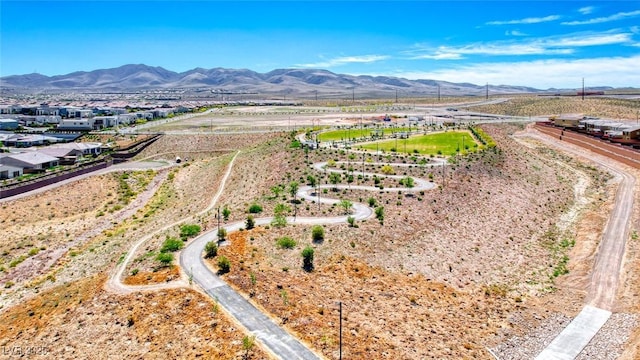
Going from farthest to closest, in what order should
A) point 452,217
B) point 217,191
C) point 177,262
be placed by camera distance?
point 217,191
point 452,217
point 177,262

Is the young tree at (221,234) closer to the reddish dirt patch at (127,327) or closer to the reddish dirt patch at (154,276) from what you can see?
the reddish dirt patch at (154,276)

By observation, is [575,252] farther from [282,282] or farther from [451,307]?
[282,282]

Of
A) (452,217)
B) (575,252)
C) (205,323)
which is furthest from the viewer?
(452,217)

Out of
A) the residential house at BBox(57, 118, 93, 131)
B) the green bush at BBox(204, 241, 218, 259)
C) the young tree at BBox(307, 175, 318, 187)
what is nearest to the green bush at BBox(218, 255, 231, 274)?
the green bush at BBox(204, 241, 218, 259)

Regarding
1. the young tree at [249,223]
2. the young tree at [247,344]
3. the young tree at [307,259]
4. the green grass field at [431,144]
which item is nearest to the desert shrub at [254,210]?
the young tree at [249,223]

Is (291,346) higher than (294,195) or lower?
lower

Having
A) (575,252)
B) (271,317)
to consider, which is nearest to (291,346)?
(271,317)

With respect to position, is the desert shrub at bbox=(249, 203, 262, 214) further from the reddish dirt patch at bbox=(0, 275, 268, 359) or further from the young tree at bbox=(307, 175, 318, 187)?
the reddish dirt patch at bbox=(0, 275, 268, 359)
